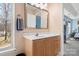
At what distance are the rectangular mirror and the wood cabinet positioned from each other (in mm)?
210

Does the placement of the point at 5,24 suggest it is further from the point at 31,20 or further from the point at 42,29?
the point at 42,29

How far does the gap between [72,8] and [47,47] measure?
668mm

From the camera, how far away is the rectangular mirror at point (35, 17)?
5.97 ft

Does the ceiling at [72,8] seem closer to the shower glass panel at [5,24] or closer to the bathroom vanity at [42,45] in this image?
the bathroom vanity at [42,45]

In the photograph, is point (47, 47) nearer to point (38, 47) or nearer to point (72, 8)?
point (38, 47)

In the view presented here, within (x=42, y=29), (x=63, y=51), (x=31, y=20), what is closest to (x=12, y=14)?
(x=31, y=20)

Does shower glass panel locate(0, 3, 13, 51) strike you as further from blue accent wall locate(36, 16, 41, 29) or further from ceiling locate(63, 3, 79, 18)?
ceiling locate(63, 3, 79, 18)

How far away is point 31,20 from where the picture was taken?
184 cm

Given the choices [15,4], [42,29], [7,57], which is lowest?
[7,57]

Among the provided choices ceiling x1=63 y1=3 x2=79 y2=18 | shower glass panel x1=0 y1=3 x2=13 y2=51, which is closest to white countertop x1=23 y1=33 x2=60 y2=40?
shower glass panel x1=0 y1=3 x2=13 y2=51

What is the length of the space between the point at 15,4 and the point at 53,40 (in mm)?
742

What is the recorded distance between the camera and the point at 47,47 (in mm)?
1824

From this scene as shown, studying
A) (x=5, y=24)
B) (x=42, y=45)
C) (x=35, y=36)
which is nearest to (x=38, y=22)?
(x=35, y=36)

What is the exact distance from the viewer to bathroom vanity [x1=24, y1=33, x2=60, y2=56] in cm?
176
